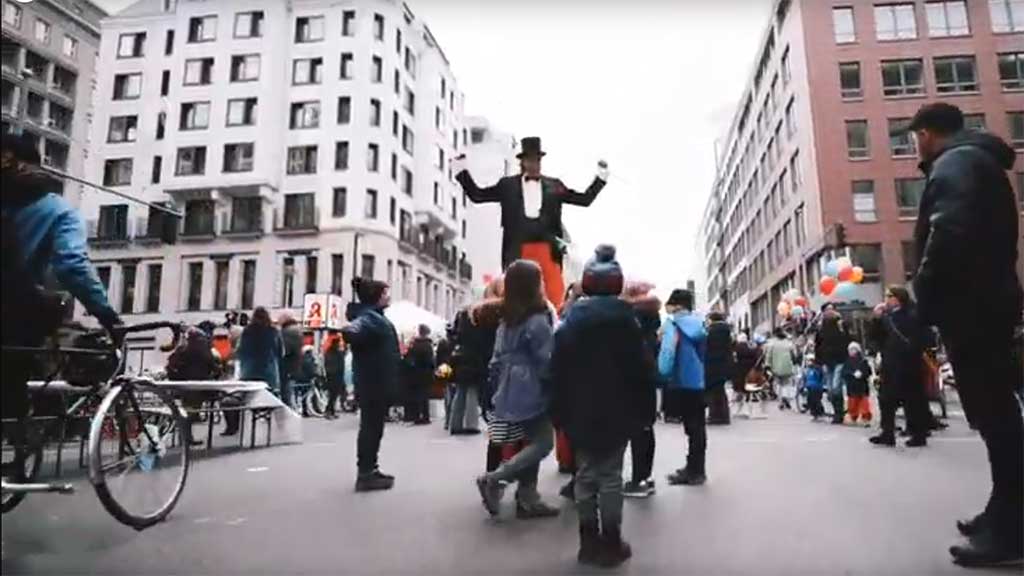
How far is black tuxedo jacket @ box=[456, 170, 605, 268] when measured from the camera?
490 cm

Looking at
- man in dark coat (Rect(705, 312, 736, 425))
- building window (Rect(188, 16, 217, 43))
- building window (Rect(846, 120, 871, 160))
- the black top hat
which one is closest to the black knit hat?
the black top hat

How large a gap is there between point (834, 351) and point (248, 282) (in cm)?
3128

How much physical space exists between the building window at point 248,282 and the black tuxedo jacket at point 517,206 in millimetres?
32454

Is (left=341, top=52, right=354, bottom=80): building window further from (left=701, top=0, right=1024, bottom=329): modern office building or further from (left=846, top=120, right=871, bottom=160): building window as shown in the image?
(left=846, top=120, right=871, bottom=160): building window

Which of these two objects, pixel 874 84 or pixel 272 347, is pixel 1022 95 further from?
pixel 874 84

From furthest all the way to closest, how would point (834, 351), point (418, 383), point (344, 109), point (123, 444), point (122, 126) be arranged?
point (344, 109) → point (418, 383) → point (834, 351) → point (122, 126) → point (123, 444)

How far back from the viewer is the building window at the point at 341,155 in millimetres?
36219

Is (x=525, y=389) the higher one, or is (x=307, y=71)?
(x=307, y=71)

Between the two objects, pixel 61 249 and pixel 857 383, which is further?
pixel 857 383

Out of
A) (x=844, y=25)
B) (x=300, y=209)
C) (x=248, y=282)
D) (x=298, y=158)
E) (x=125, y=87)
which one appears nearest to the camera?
(x=125, y=87)

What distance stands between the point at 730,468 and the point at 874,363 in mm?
9273

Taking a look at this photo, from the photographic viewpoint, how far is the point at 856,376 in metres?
9.79

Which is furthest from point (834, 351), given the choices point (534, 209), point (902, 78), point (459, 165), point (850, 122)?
point (850, 122)

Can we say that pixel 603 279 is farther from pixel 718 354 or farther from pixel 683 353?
pixel 718 354
